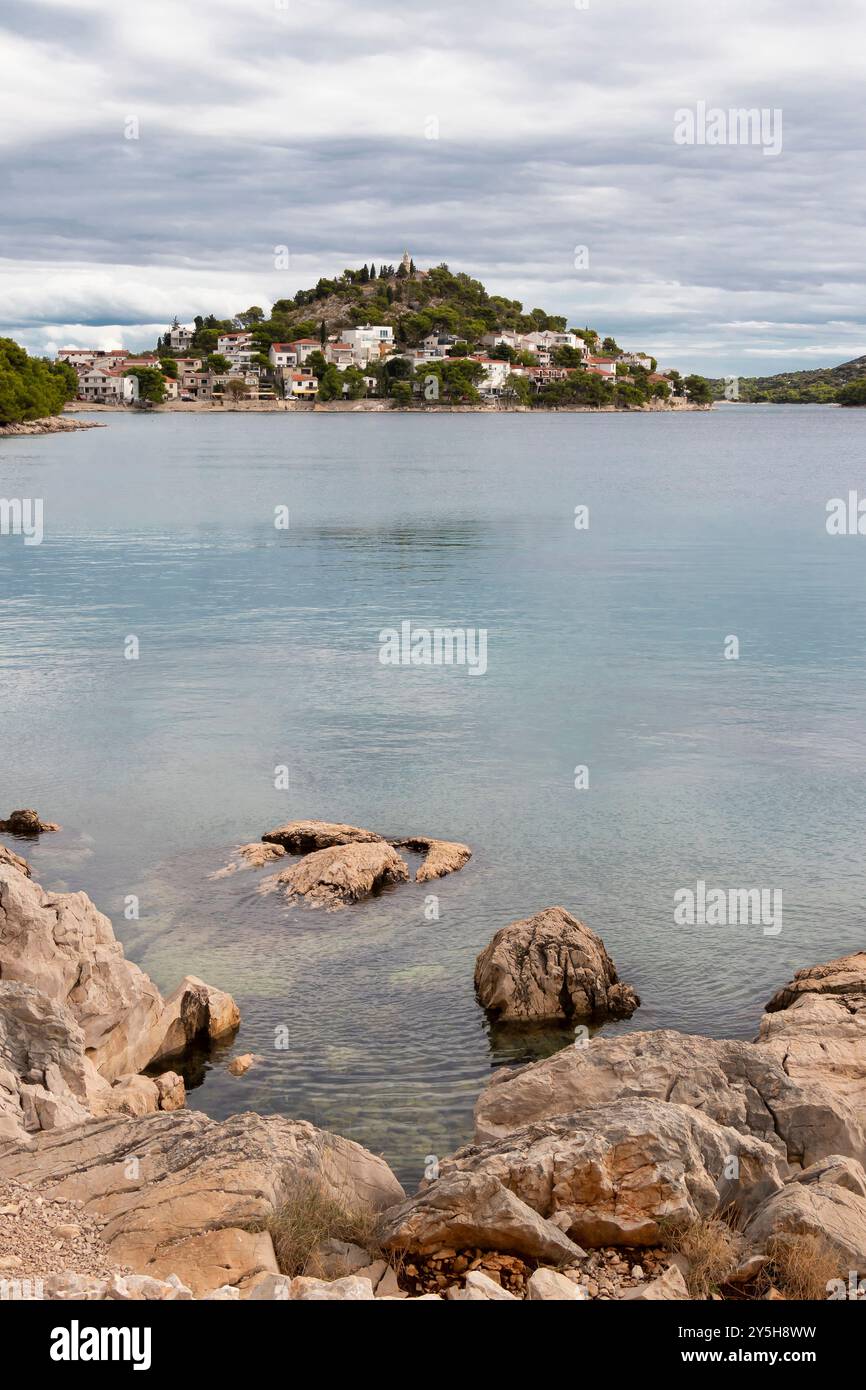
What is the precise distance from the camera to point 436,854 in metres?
18.8

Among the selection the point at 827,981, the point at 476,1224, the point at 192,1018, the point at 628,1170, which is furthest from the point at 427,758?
the point at 476,1224

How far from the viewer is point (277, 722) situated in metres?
26.9

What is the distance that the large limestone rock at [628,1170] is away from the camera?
834cm

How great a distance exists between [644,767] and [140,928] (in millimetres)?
10547

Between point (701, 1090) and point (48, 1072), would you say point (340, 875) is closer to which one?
point (48, 1072)

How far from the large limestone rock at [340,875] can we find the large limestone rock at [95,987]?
3.38m

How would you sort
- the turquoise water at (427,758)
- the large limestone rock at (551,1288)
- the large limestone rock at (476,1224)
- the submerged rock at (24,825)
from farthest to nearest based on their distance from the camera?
the submerged rock at (24,825) < the turquoise water at (427,758) < the large limestone rock at (476,1224) < the large limestone rock at (551,1288)

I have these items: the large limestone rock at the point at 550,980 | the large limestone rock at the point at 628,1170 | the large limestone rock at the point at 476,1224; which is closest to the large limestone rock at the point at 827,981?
the large limestone rock at the point at 550,980

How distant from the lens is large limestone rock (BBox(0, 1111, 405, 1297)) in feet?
27.1

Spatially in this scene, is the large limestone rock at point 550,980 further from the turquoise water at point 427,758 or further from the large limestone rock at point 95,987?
the large limestone rock at point 95,987

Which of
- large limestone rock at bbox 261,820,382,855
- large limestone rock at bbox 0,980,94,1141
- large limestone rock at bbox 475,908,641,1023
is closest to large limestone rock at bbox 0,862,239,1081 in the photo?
large limestone rock at bbox 0,980,94,1141

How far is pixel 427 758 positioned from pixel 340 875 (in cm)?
686

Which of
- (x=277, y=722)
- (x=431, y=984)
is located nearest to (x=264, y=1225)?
(x=431, y=984)
